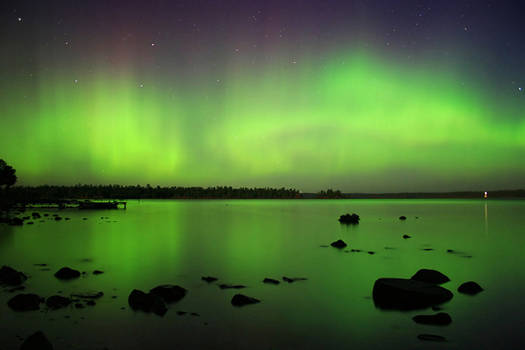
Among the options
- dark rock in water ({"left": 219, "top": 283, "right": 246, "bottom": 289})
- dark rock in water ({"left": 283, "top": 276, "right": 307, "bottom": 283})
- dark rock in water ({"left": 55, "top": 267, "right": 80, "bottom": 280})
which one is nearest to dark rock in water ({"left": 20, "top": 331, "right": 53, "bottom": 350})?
dark rock in water ({"left": 219, "top": 283, "right": 246, "bottom": 289})

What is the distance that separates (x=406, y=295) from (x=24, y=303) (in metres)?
11.7

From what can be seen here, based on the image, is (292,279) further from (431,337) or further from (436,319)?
(431,337)

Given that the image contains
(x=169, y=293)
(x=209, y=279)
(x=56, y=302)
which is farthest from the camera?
(x=209, y=279)

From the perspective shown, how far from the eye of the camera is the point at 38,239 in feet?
100

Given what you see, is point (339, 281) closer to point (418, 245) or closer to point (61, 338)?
point (61, 338)

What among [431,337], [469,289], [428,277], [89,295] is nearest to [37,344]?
[89,295]

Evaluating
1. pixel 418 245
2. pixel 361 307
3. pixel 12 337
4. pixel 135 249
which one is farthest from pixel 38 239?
pixel 418 245

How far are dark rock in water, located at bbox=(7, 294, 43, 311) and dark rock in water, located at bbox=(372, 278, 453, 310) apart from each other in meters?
10.7

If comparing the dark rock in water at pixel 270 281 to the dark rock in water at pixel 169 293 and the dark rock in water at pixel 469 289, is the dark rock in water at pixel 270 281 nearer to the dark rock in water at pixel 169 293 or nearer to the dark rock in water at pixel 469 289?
the dark rock in water at pixel 169 293

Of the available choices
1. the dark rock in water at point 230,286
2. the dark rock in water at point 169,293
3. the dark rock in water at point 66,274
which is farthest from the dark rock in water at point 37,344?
the dark rock in water at point 66,274

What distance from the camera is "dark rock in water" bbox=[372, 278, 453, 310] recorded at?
12281mm

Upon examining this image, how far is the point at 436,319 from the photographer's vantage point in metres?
11.2

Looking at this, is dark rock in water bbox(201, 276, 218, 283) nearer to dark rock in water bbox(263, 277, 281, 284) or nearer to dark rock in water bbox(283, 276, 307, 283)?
dark rock in water bbox(263, 277, 281, 284)

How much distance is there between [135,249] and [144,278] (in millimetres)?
10703
